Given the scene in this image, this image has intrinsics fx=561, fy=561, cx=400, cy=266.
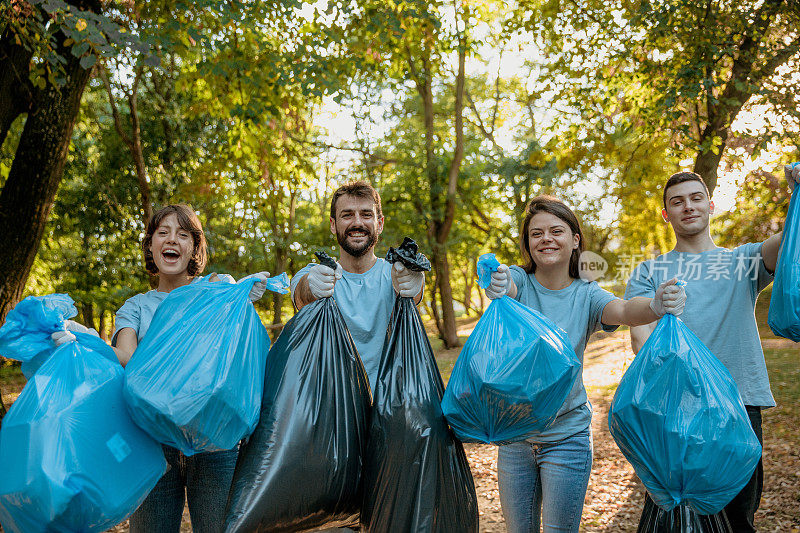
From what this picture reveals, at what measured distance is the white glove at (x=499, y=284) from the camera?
1.72 m

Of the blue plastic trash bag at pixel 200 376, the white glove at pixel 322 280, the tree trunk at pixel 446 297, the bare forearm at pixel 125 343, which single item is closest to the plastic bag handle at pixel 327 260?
the white glove at pixel 322 280

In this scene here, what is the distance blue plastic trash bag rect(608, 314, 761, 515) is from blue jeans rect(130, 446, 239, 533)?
4.23ft

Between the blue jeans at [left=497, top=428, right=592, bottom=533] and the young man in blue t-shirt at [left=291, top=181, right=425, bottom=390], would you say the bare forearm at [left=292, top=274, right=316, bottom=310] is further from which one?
the blue jeans at [left=497, top=428, right=592, bottom=533]

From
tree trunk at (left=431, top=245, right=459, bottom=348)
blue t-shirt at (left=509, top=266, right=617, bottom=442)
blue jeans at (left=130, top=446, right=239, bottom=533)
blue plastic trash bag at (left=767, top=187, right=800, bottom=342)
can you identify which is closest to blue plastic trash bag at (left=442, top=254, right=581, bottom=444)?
blue t-shirt at (left=509, top=266, right=617, bottom=442)

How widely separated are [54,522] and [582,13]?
18.7 ft

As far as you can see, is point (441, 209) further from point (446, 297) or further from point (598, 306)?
point (598, 306)

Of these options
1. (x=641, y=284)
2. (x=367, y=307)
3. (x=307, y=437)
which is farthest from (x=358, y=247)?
(x=641, y=284)

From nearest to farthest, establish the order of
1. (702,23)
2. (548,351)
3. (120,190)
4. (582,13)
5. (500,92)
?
(548,351) → (702,23) → (582,13) → (120,190) → (500,92)

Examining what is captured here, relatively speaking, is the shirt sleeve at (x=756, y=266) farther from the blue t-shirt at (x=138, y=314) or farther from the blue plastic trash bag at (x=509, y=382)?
the blue t-shirt at (x=138, y=314)

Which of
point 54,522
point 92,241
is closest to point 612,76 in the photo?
point 54,522

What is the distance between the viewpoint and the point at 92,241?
32.3 ft

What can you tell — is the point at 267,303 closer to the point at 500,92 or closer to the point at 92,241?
the point at 92,241

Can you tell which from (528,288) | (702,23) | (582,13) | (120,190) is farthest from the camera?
(120,190)

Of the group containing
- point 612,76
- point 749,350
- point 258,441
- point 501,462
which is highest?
point 612,76
